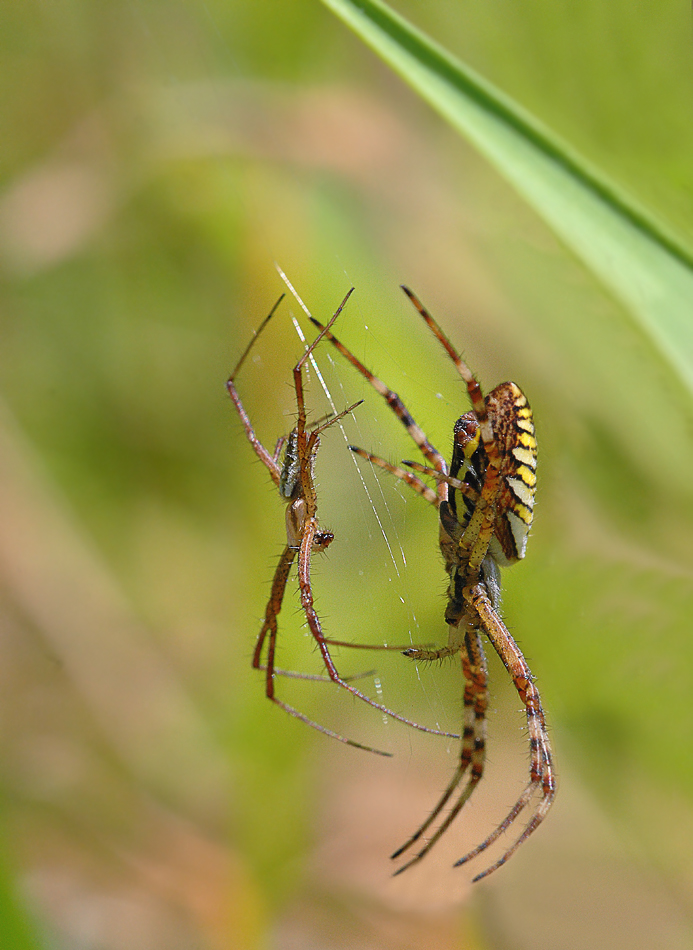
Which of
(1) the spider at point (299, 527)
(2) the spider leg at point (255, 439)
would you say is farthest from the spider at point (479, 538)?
(2) the spider leg at point (255, 439)

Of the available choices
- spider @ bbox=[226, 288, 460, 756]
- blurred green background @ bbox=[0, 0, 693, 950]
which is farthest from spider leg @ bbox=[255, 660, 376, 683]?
blurred green background @ bbox=[0, 0, 693, 950]

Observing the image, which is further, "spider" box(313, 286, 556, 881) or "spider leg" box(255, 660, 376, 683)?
"spider leg" box(255, 660, 376, 683)

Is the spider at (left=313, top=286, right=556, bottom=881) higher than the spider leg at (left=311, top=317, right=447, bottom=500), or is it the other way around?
the spider leg at (left=311, top=317, right=447, bottom=500)

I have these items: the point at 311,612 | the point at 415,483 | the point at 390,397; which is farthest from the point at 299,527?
the point at 390,397

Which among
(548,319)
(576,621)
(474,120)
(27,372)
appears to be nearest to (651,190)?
(548,319)

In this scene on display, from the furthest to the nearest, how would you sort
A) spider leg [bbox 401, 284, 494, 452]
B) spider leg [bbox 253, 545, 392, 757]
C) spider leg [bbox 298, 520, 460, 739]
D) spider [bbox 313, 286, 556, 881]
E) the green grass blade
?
1. spider leg [bbox 253, 545, 392, 757]
2. spider leg [bbox 298, 520, 460, 739]
3. spider [bbox 313, 286, 556, 881]
4. spider leg [bbox 401, 284, 494, 452]
5. the green grass blade

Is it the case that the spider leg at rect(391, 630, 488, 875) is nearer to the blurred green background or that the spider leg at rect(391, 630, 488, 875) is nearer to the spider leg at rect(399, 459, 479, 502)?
the blurred green background

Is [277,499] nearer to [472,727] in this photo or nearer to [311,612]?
[311,612]

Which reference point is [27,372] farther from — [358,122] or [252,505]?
[358,122]

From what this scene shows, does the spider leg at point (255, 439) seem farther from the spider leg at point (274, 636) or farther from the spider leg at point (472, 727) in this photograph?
the spider leg at point (472, 727)
